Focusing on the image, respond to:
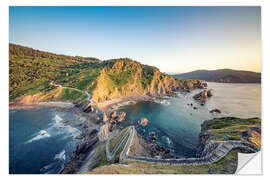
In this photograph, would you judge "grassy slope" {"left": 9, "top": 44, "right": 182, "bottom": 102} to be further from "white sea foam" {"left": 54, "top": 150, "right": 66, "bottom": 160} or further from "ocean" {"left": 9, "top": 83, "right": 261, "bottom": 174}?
"white sea foam" {"left": 54, "top": 150, "right": 66, "bottom": 160}

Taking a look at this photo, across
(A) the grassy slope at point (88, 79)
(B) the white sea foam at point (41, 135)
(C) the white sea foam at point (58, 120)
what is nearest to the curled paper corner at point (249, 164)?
(B) the white sea foam at point (41, 135)

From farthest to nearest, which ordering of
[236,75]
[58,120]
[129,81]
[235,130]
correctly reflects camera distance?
[129,81], [58,120], [236,75], [235,130]

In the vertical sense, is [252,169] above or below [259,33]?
below

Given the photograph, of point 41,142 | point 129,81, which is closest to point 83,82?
point 129,81

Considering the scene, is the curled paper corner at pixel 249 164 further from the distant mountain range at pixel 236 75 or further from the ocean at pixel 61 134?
the distant mountain range at pixel 236 75

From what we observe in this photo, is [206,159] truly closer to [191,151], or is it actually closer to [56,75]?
[191,151]

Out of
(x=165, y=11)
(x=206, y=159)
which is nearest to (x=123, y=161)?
(x=206, y=159)

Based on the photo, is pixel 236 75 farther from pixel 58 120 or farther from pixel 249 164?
pixel 58 120
